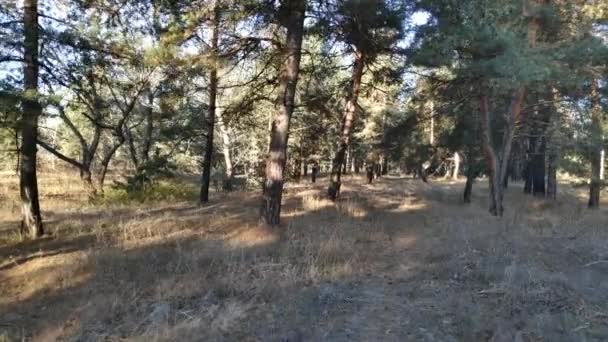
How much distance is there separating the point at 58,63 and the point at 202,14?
2.71 m

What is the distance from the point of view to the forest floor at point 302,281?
508 centimetres

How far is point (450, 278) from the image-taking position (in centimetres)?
659

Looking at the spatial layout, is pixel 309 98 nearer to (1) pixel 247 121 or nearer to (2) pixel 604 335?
(1) pixel 247 121

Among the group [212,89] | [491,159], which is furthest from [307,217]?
[491,159]

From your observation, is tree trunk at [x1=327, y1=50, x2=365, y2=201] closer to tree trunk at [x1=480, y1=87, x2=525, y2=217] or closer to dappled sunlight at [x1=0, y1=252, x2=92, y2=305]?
tree trunk at [x1=480, y1=87, x2=525, y2=217]

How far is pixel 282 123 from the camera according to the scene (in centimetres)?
921

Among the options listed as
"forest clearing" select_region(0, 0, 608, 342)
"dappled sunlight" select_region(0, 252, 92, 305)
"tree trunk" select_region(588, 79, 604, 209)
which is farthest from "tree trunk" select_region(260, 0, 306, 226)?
"tree trunk" select_region(588, 79, 604, 209)

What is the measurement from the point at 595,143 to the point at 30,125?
14.0 m

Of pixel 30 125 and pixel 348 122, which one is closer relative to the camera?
pixel 30 125

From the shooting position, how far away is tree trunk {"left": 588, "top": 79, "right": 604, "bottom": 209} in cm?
1213

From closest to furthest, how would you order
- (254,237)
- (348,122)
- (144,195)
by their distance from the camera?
(254,237), (348,122), (144,195)

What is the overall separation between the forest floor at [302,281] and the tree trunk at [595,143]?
370 cm

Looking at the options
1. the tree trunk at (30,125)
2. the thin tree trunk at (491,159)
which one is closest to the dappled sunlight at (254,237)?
the tree trunk at (30,125)

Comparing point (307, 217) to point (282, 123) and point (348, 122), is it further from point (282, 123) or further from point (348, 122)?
point (348, 122)
